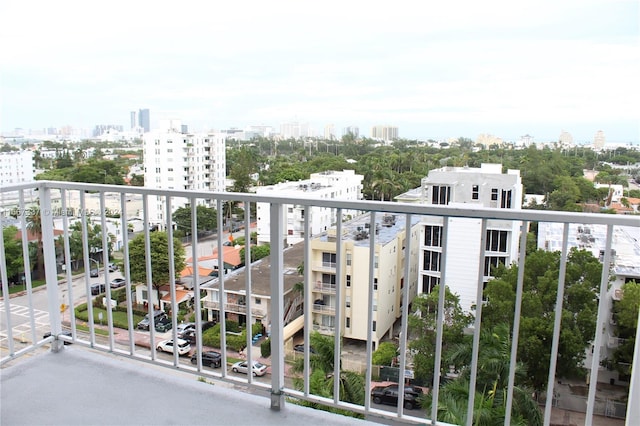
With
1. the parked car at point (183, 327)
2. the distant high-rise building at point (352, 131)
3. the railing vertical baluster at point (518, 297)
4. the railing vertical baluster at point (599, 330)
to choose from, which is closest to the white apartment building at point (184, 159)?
the parked car at point (183, 327)

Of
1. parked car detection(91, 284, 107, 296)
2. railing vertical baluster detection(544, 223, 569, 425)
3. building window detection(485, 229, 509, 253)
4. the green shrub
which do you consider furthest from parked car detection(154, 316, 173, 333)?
railing vertical baluster detection(544, 223, 569, 425)

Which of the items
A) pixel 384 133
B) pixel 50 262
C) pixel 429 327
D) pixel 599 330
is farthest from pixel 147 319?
pixel 384 133

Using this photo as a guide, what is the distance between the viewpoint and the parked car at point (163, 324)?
6.96ft

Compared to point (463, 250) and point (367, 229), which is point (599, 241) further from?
point (367, 229)

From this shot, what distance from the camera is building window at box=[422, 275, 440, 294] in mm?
1776

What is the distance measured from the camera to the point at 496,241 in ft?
5.86

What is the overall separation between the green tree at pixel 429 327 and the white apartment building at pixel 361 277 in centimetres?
7

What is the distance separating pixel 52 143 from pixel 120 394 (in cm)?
341

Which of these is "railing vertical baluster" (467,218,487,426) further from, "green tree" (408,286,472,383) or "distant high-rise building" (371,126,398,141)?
"distant high-rise building" (371,126,398,141)

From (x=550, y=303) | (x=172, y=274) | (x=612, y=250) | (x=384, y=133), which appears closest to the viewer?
(x=612, y=250)

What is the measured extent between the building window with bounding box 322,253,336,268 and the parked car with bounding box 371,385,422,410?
523mm

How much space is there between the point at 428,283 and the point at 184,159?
3071mm

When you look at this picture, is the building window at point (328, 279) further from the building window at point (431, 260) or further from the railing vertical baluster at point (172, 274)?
the railing vertical baluster at point (172, 274)

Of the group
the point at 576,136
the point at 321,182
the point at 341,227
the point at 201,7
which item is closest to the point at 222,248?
the point at 341,227
